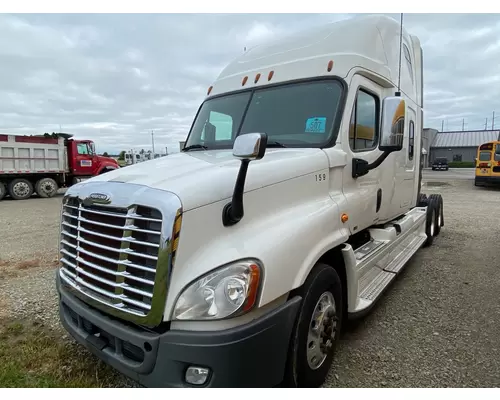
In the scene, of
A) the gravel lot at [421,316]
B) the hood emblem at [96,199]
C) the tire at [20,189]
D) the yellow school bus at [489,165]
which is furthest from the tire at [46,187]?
the yellow school bus at [489,165]

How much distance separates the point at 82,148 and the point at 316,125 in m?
18.8

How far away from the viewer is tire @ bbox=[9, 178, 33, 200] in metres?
17.2

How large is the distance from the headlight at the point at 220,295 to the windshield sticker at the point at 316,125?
1.63 m

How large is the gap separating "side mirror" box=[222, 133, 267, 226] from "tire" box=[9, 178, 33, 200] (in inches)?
730

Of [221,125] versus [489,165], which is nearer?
[221,125]

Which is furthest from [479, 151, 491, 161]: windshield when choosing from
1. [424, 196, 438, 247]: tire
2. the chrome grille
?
the chrome grille

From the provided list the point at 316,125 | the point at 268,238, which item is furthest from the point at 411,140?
the point at 268,238

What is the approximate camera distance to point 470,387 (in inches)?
106

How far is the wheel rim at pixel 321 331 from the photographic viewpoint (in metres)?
2.60

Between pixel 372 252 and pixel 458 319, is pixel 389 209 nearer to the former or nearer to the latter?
pixel 372 252

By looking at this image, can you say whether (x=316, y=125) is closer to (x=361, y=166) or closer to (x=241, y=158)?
(x=361, y=166)

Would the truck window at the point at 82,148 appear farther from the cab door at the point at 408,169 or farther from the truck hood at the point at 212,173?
the truck hood at the point at 212,173

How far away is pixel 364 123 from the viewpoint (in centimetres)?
362

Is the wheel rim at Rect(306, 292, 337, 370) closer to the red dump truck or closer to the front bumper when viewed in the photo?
the front bumper
